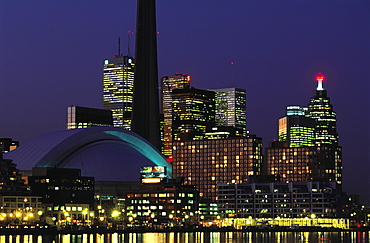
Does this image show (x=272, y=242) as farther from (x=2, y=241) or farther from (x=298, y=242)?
(x=2, y=241)

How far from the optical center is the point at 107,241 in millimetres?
193625

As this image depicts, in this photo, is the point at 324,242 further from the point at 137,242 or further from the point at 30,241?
the point at 30,241

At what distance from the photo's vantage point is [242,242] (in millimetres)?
198875

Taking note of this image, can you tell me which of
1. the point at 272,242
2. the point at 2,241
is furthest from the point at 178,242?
the point at 2,241

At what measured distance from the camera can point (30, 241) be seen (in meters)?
188

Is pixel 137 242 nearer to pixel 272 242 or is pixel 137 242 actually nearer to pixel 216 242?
pixel 216 242

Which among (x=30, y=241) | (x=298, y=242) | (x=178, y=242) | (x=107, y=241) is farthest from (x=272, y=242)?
(x=30, y=241)

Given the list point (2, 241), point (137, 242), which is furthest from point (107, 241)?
point (2, 241)

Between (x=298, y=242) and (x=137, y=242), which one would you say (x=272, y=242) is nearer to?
(x=298, y=242)

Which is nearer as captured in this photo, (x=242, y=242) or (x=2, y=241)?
(x=2, y=241)

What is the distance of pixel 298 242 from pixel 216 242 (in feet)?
58.9

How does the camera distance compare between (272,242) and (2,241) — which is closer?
(2,241)

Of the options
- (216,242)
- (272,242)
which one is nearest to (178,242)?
(216,242)

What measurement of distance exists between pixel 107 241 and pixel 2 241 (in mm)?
22111
